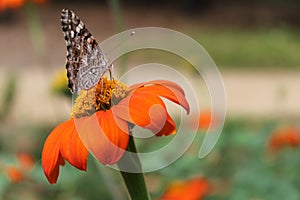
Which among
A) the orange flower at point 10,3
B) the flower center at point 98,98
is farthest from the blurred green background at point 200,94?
the flower center at point 98,98

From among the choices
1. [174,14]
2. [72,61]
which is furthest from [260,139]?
[174,14]

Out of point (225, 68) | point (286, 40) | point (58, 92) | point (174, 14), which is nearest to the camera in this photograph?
point (58, 92)

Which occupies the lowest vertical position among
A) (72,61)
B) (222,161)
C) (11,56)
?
(222,161)

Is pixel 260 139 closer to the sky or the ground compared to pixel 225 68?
closer to the ground

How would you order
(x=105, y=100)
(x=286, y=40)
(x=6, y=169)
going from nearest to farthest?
(x=105, y=100) → (x=6, y=169) → (x=286, y=40)

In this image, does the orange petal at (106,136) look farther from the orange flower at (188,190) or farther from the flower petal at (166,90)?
the orange flower at (188,190)

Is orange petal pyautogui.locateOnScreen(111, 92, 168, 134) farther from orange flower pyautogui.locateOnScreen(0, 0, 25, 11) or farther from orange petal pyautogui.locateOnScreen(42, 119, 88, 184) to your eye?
orange flower pyautogui.locateOnScreen(0, 0, 25, 11)

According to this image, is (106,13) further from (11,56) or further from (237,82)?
(237,82)

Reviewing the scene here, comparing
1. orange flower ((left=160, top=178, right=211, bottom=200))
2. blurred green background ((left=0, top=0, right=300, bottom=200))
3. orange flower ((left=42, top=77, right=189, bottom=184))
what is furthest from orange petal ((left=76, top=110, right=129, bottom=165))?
orange flower ((left=160, top=178, right=211, bottom=200))
